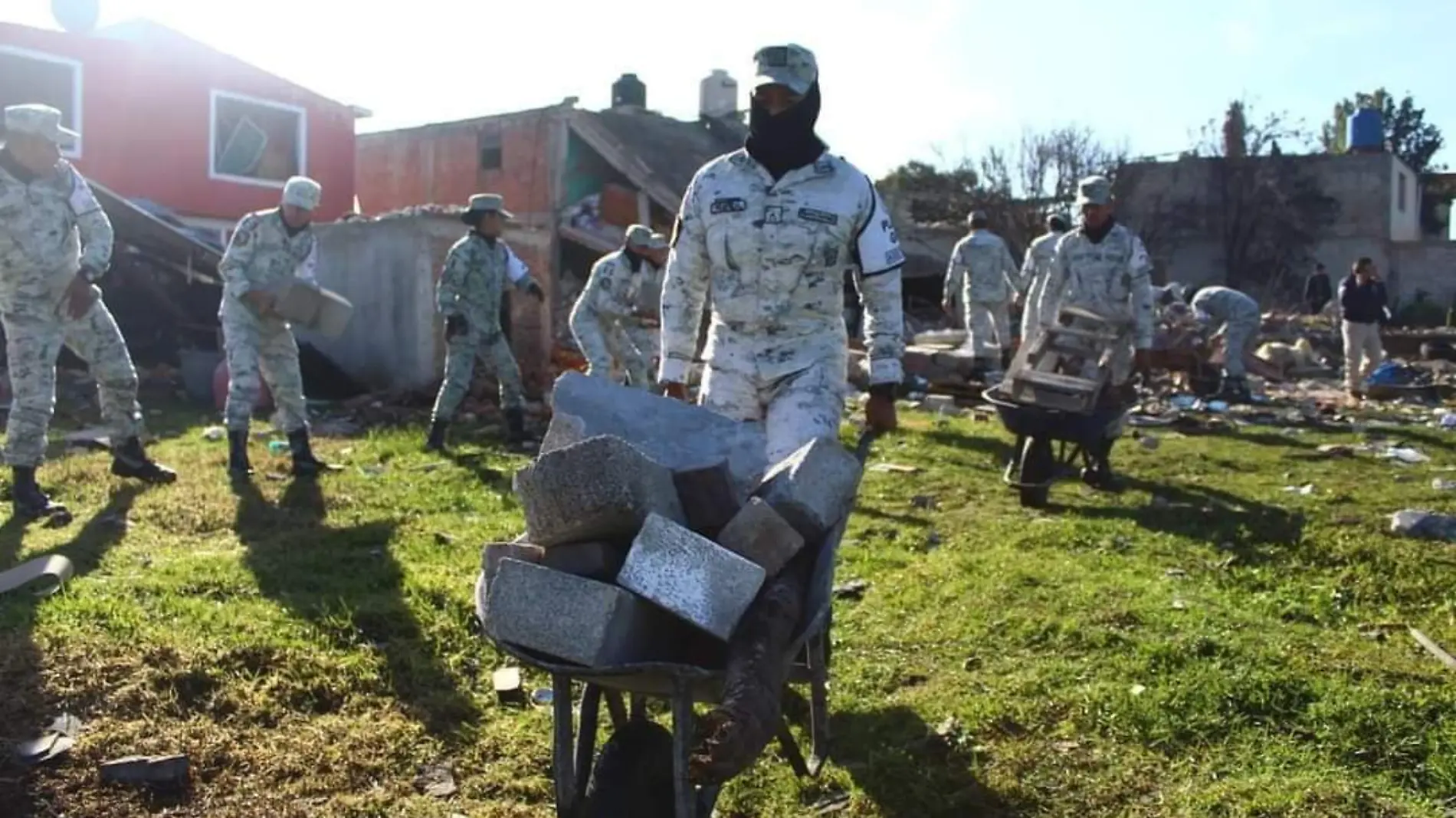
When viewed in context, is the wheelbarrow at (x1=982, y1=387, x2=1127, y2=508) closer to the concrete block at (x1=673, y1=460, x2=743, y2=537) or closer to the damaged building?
the concrete block at (x1=673, y1=460, x2=743, y2=537)

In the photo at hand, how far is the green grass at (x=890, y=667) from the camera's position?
362cm

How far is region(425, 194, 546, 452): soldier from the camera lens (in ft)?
32.0

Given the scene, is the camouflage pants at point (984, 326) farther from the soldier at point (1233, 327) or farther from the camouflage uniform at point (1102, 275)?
the camouflage uniform at point (1102, 275)

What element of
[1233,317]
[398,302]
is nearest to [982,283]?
[1233,317]

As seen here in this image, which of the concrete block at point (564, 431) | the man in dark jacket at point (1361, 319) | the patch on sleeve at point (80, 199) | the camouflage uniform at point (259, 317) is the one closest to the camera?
the concrete block at point (564, 431)

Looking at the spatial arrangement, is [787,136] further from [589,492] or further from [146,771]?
[146,771]

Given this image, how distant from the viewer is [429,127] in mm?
26844

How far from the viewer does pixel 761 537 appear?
2775mm

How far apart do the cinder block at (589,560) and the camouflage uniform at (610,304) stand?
23.4 ft

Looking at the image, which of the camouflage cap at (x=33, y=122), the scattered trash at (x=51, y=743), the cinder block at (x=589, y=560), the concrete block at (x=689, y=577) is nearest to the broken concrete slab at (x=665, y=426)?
the cinder block at (x=589, y=560)

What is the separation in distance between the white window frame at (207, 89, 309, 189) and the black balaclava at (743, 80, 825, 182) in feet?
66.1

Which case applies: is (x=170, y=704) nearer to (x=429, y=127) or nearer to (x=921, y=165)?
(x=429, y=127)

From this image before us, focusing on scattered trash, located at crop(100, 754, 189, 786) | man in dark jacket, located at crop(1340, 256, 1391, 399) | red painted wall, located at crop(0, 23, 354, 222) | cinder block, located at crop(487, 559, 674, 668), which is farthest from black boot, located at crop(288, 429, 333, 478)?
red painted wall, located at crop(0, 23, 354, 222)

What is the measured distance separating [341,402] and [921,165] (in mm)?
24040
